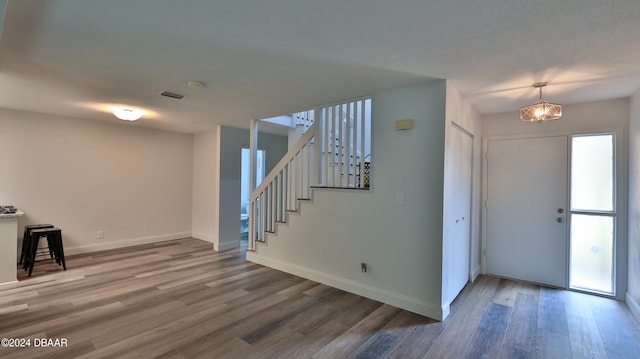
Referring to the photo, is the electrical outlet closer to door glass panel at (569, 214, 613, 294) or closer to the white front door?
the white front door

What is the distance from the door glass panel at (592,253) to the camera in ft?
11.2

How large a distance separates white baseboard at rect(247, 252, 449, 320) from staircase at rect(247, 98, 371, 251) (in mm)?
588

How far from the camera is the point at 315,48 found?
7.13 feet

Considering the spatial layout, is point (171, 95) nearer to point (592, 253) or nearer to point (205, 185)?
point (205, 185)

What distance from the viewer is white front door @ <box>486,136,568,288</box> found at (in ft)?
12.1

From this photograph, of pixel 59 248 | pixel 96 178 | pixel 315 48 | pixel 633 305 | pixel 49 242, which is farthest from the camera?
pixel 96 178

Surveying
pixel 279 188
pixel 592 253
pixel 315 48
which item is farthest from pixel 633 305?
pixel 279 188

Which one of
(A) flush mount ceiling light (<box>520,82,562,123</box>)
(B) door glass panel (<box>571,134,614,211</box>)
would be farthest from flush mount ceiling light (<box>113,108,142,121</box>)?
(B) door glass panel (<box>571,134,614,211</box>)

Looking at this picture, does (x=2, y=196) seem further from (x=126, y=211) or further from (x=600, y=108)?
(x=600, y=108)

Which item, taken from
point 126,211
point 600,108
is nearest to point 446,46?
point 600,108

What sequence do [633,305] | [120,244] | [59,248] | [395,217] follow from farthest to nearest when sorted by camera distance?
[120,244], [59,248], [395,217], [633,305]

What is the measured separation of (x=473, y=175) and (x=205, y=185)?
4964 mm

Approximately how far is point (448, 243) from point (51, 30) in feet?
12.1

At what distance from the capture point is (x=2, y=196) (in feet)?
14.0
